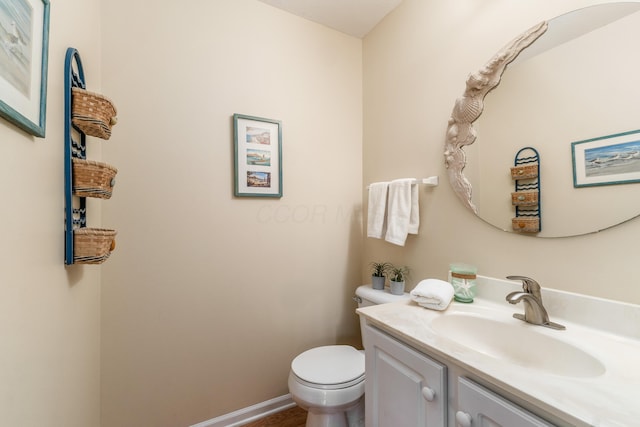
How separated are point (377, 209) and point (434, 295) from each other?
2.13 ft

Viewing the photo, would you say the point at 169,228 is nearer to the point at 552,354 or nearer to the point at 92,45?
the point at 92,45

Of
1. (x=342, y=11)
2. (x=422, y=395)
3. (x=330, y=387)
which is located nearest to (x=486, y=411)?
(x=422, y=395)

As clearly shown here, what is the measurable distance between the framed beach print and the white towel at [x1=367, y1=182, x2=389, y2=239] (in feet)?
1.87

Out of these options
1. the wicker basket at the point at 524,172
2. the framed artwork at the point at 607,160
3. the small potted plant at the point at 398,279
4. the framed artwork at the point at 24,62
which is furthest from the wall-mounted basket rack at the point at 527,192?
the framed artwork at the point at 24,62

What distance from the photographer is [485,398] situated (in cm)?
65

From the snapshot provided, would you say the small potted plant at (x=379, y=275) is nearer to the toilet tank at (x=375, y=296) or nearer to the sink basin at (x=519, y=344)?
the toilet tank at (x=375, y=296)

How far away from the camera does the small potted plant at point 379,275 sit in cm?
162

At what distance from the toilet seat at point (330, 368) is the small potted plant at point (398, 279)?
400mm

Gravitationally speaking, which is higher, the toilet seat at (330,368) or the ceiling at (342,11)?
the ceiling at (342,11)

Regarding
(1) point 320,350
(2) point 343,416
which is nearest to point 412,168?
(1) point 320,350

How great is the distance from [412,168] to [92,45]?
1609mm

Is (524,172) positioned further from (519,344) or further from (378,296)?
(378,296)

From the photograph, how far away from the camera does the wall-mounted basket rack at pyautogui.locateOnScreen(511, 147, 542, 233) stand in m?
1.02

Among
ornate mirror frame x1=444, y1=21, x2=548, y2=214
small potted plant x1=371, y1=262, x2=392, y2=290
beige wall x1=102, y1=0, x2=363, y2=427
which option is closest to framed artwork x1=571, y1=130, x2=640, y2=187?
ornate mirror frame x1=444, y1=21, x2=548, y2=214
